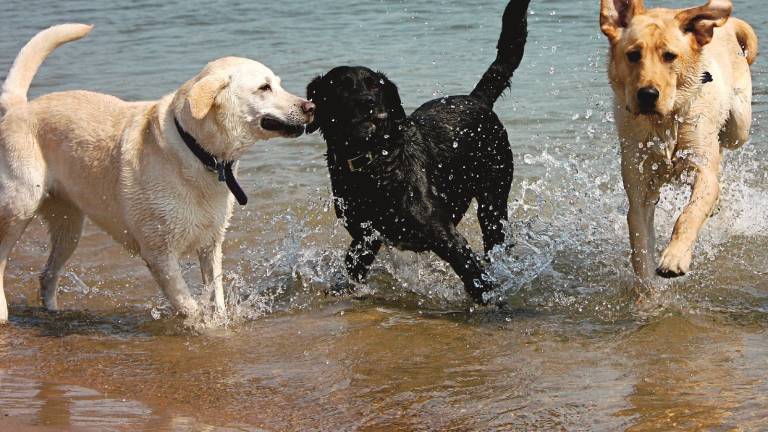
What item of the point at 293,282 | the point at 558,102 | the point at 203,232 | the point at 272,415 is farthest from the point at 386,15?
the point at 272,415

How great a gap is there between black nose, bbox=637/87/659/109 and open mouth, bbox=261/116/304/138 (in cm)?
161

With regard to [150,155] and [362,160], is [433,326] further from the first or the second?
[150,155]

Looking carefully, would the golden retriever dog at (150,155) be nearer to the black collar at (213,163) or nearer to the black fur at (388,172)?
the black collar at (213,163)

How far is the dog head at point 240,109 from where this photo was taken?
15.5 ft

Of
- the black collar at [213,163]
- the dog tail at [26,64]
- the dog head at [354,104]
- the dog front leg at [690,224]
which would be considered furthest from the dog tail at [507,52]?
the dog tail at [26,64]

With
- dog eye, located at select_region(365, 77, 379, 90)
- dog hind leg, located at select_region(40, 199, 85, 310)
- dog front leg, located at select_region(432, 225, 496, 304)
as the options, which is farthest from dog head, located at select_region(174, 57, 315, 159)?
dog hind leg, located at select_region(40, 199, 85, 310)

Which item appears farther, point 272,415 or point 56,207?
point 56,207

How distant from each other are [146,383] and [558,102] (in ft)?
19.4

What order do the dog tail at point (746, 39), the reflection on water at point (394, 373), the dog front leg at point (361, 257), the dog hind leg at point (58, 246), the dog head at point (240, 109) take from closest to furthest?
1. the reflection on water at point (394, 373)
2. the dog head at point (240, 109)
3. the dog front leg at point (361, 257)
4. the dog hind leg at point (58, 246)
5. the dog tail at point (746, 39)

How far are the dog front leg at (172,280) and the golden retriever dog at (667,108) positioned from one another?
90.3 inches

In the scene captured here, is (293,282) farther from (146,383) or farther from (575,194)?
(575,194)

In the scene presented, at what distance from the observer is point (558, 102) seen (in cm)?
939

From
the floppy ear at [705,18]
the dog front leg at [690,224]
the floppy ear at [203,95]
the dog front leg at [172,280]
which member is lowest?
the dog front leg at [172,280]

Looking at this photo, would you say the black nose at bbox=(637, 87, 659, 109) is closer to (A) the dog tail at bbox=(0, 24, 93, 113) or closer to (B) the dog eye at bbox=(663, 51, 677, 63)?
(B) the dog eye at bbox=(663, 51, 677, 63)
